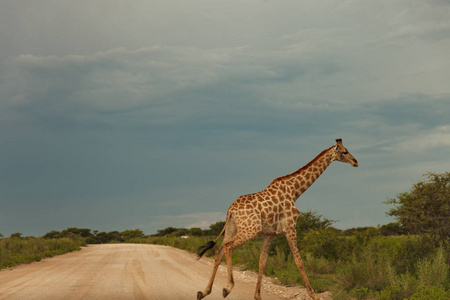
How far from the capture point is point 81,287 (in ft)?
44.1

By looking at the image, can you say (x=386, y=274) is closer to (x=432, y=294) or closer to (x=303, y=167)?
(x=432, y=294)

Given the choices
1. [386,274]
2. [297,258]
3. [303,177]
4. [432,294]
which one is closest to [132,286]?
[297,258]

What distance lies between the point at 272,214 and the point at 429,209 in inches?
248

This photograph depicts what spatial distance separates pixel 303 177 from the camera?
10828 millimetres

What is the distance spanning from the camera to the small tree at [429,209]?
12977mm

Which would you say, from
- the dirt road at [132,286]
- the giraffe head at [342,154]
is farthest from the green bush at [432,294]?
the giraffe head at [342,154]

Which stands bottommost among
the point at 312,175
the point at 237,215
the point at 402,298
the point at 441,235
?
the point at 402,298

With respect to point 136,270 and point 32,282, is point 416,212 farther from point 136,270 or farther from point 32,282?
point 32,282

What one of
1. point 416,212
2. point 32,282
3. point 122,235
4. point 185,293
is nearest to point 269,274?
point 185,293

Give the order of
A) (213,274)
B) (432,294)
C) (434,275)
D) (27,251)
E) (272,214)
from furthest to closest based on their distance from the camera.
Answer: (27,251) → (434,275) → (272,214) → (213,274) → (432,294)

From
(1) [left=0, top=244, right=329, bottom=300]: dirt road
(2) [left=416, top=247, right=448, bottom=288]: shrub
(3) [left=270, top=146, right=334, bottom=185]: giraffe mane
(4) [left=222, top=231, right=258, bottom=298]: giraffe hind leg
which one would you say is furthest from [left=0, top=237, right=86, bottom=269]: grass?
(2) [left=416, top=247, right=448, bottom=288]: shrub

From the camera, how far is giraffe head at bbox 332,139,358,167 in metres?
10.8

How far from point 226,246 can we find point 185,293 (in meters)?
3.24

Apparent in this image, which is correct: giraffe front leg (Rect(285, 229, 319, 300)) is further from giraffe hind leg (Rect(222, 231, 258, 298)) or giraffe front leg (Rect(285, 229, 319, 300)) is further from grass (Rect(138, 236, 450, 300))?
grass (Rect(138, 236, 450, 300))
